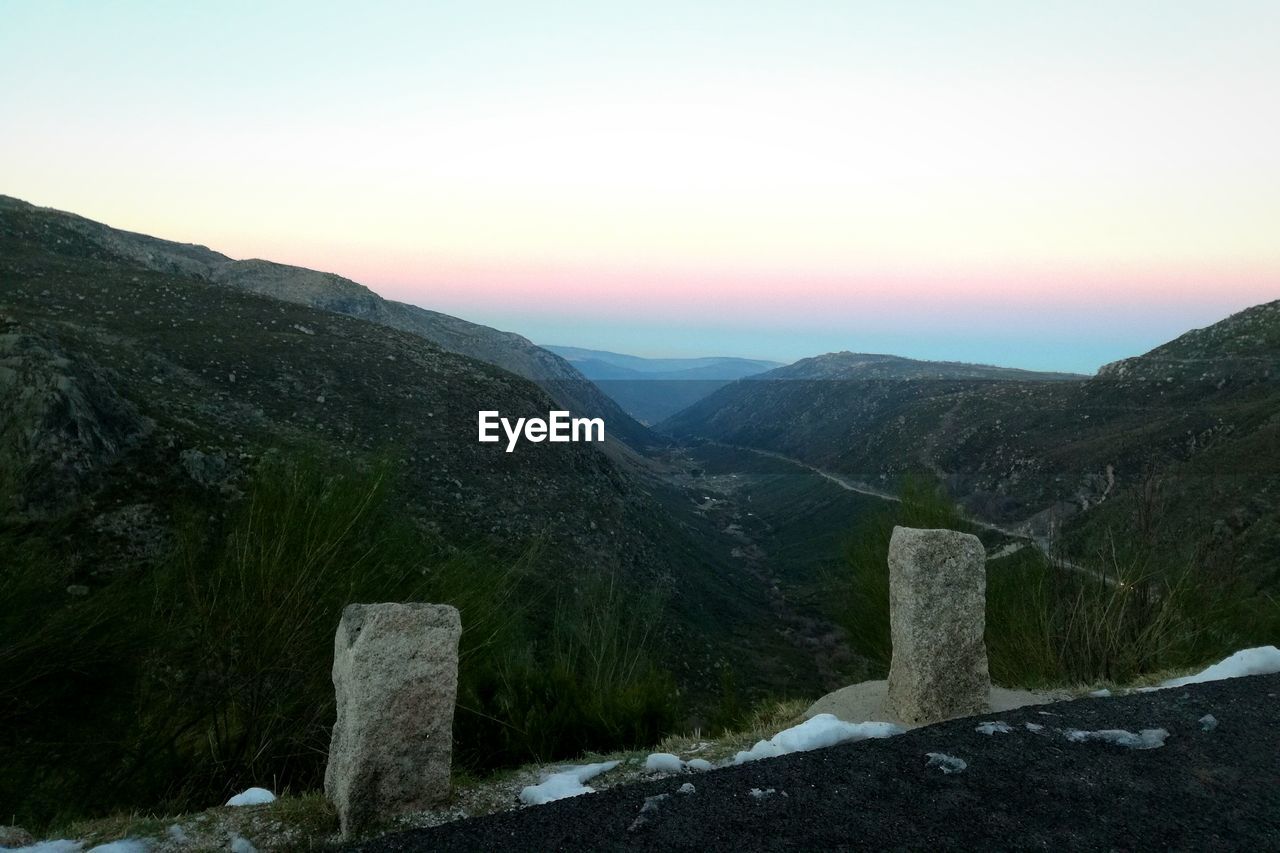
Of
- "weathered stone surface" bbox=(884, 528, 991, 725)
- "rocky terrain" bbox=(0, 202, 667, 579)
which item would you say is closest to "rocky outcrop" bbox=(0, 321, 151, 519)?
"rocky terrain" bbox=(0, 202, 667, 579)

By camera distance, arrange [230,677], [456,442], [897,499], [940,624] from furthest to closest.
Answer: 1. [456,442]
2. [897,499]
3. [230,677]
4. [940,624]

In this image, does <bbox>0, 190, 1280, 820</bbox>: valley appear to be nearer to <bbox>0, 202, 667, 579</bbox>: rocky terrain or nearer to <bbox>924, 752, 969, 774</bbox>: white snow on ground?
<bbox>0, 202, 667, 579</bbox>: rocky terrain

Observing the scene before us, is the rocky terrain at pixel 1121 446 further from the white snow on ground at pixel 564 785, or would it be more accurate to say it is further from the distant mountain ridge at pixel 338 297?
the distant mountain ridge at pixel 338 297

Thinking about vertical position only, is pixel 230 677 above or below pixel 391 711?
below

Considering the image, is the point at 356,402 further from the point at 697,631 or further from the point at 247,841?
the point at 247,841

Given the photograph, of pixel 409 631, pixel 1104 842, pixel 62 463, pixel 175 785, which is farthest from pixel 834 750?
pixel 62 463

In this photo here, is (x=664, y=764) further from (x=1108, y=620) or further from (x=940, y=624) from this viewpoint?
(x=1108, y=620)

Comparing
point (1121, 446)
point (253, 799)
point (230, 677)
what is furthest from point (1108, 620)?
point (1121, 446)

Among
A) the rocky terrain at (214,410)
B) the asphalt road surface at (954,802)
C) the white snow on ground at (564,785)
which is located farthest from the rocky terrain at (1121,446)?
the rocky terrain at (214,410)
